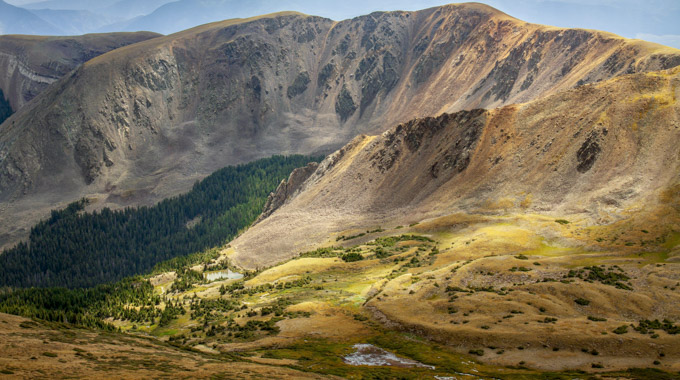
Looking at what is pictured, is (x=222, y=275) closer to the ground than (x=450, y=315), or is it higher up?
closer to the ground

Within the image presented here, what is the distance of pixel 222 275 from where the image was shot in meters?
131

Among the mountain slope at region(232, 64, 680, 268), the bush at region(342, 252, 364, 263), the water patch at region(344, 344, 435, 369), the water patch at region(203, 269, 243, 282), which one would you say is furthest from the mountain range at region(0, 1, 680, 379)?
the water patch at region(203, 269, 243, 282)

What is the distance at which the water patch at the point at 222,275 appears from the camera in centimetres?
12705

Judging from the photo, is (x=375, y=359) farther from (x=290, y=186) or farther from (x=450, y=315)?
(x=290, y=186)

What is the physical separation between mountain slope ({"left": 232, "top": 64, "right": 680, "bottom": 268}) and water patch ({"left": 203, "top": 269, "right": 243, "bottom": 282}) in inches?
218

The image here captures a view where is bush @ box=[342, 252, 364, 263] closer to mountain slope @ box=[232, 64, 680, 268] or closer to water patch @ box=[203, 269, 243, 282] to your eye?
mountain slope @ box=[232, 64, 680, 268]

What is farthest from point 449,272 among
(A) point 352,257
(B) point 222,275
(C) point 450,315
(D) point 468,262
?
(B) point 222,275

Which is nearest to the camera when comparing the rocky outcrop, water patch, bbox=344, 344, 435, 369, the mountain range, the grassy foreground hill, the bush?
the mountain range

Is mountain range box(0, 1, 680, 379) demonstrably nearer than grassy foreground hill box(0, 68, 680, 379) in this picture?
Yes

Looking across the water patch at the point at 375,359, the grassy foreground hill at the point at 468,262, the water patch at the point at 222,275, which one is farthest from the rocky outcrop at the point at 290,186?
the water patch at the point at 375,359

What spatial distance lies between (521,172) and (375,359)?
82.1 metres

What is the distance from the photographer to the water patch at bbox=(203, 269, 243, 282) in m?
127

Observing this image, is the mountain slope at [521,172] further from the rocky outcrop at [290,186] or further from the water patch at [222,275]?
the rocky outcrop at [290,186]

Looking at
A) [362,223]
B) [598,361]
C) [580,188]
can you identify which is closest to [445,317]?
[598,361]
